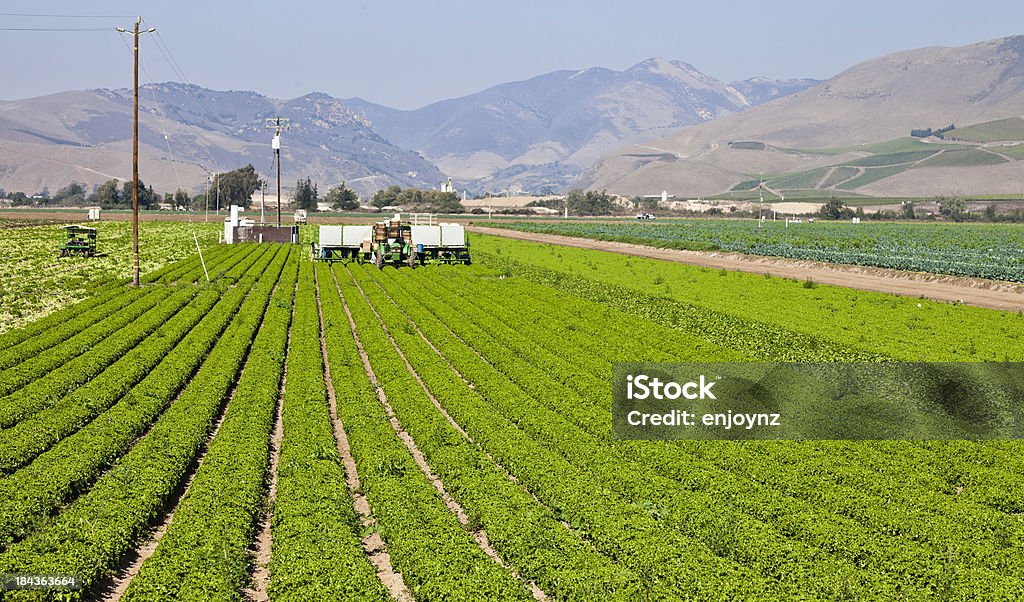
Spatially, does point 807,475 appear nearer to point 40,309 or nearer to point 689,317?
point 689,317

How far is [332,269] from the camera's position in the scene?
62156mm

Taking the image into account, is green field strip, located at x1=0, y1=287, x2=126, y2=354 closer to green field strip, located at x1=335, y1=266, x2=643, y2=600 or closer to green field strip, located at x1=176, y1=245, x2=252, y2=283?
green field strip, located at x1=176, y1=245, x2=252, y2=283

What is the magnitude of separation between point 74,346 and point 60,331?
338cm

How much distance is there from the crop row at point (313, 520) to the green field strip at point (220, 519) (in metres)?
0.41

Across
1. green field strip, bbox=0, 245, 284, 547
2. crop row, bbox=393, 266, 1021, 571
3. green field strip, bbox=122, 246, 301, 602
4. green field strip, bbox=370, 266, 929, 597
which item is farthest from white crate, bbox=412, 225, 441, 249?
green field strip, bbox=122, 246, 301, 602

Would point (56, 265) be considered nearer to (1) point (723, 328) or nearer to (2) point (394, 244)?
(2) point (394, 244)

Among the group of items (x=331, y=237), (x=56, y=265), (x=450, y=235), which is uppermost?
(x=450, y=235)

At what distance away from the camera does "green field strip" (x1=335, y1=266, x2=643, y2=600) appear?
36.1 ft

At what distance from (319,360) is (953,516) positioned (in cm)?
1769

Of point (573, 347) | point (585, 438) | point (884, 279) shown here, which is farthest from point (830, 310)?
point (585, 438)

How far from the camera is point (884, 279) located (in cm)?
5984

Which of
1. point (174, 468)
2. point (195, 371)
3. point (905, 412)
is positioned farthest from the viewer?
point (195, 371)

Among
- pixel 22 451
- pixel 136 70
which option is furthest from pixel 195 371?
pixel 136 70

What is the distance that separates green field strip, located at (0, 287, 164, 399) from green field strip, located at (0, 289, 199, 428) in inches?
9.7
